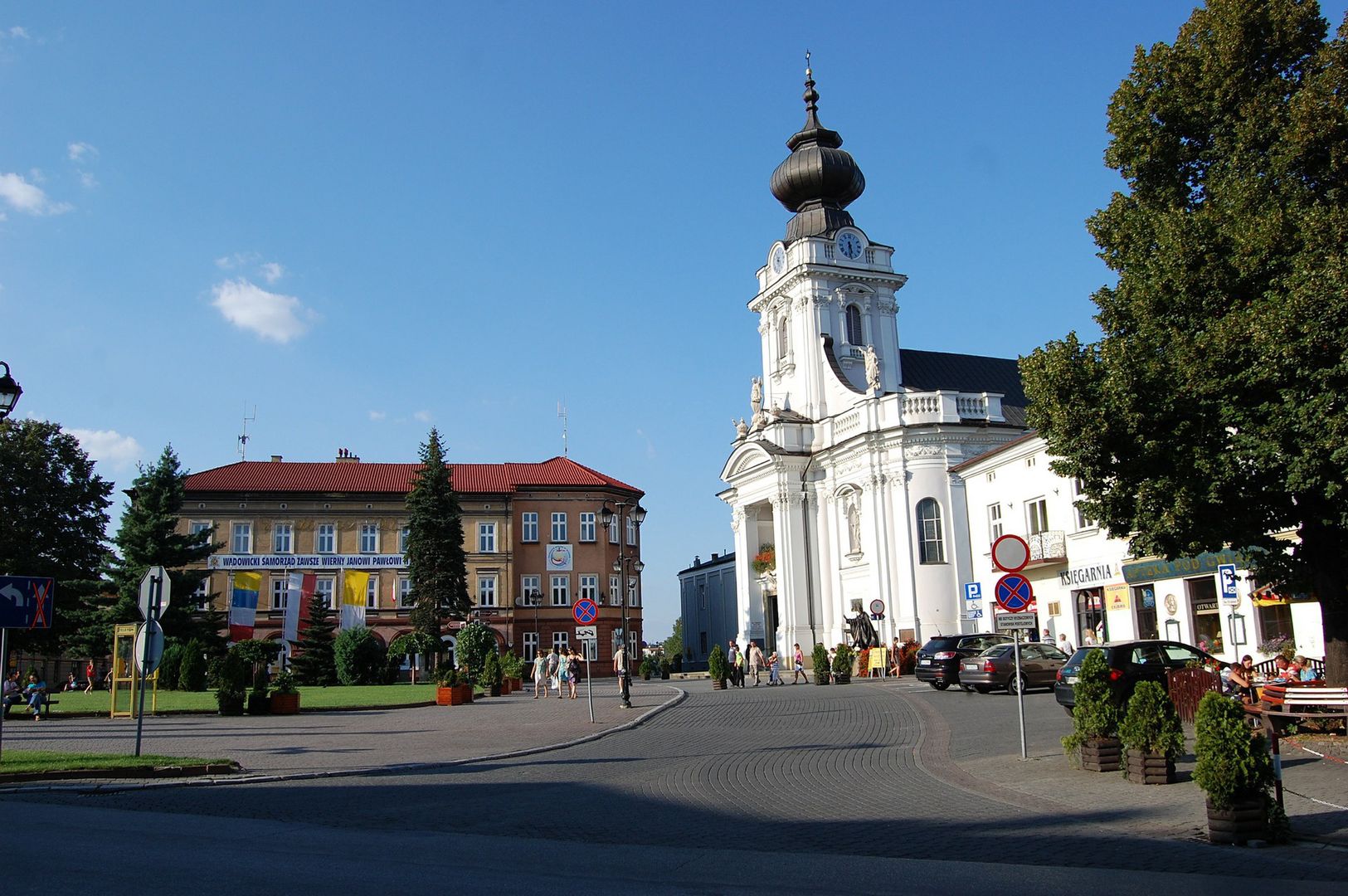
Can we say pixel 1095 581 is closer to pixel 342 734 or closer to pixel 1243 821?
pixel 342 734

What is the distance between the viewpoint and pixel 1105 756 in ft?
42.5

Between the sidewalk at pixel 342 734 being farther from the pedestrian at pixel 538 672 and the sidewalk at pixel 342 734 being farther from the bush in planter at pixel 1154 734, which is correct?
the bush in planter at pixel 1154 734

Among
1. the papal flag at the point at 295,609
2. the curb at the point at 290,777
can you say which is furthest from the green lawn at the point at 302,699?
the curb at the point at 290,777

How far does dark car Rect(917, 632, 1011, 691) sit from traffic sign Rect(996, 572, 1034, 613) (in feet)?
50.5

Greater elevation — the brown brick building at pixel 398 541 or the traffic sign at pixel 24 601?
the brown brick building at pixel 398 541

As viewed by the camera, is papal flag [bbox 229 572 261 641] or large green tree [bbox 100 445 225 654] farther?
large green tree [bbox 100 445 225 654]

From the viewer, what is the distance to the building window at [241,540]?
62.2m

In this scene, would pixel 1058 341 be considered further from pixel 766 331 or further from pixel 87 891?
pixel 766 331

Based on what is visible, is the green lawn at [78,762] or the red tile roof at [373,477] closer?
the green lawn at [78,762]

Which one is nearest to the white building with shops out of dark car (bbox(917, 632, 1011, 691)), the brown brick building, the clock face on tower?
dark car (bbox(917, 632, 1011, 691))

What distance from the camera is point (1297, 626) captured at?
84.5 feet

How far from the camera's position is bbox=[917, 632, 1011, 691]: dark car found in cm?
3097

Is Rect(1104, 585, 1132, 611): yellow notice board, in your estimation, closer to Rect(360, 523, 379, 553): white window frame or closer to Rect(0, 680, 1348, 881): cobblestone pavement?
Rect(0, 680, 1348, 881): cobblestone pavement

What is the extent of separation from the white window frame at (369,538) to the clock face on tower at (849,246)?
3098cm
